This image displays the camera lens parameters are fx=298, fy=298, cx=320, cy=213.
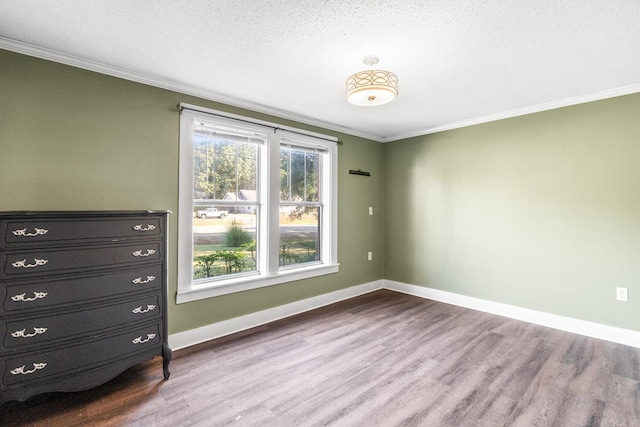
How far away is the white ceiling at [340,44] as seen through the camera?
175 centimetres

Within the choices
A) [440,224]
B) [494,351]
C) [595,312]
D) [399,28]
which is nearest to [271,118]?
[399,28]

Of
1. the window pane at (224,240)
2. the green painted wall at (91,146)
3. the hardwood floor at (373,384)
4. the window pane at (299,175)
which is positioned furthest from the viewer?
the window pane at (299,175)

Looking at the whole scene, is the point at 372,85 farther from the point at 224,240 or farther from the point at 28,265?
the point at 28,265

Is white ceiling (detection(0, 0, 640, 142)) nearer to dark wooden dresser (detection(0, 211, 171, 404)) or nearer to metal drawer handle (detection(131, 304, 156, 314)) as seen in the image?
dark wooden dresser (detection(0, 211, 171, 404))

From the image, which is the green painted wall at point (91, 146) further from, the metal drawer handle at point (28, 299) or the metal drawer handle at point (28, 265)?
the metal drawer handle at point (28, 299)

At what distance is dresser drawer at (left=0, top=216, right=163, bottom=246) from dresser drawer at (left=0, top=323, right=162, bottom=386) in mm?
674

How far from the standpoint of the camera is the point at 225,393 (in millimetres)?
2076

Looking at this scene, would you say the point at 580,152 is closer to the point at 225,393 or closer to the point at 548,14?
the point at 548,14

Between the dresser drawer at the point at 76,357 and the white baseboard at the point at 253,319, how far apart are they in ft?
1.88

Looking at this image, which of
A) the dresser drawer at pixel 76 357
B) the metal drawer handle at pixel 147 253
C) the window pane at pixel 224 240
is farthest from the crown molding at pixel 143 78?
the dresser drawer at pixel 76 357

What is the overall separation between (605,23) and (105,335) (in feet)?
12.5

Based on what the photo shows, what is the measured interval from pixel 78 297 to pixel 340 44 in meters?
2.43

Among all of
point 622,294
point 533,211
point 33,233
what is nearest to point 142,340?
point 33,233

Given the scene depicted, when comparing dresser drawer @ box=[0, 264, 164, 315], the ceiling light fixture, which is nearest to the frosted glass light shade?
the ceiling light fixture
